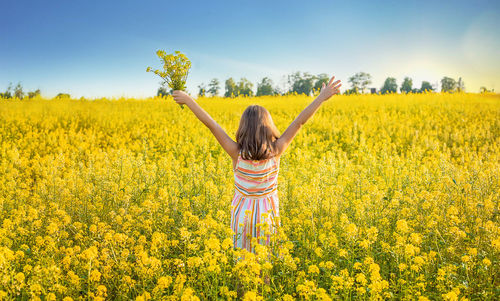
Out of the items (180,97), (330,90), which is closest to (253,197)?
(180,97)

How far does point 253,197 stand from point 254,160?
1.13ft

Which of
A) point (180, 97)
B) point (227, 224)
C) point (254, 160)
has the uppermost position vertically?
point (180, 97)

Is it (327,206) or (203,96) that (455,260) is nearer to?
(327,206)

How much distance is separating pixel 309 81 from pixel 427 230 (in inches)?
1711

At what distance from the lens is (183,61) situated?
8.45 feet

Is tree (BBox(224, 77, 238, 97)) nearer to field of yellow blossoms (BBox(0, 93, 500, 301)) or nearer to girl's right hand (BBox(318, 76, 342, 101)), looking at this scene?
field of yellow blossoms (BBox(0, 93, 500, 301))

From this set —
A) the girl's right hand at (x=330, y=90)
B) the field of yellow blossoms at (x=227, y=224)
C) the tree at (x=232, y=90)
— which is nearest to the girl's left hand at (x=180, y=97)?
the field of yellow blossoms at (x=227, y=224)

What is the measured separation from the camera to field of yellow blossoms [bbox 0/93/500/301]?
81.9 inches

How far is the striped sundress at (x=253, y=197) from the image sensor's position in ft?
8.53

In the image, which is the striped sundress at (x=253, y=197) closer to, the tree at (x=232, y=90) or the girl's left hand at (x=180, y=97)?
the girl's left hand at (x=180, y=97)

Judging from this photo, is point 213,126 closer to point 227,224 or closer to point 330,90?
point 227,224

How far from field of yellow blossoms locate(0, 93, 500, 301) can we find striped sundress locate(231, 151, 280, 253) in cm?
17

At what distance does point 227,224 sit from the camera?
2822mm

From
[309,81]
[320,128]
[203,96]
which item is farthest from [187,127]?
[309,81]
